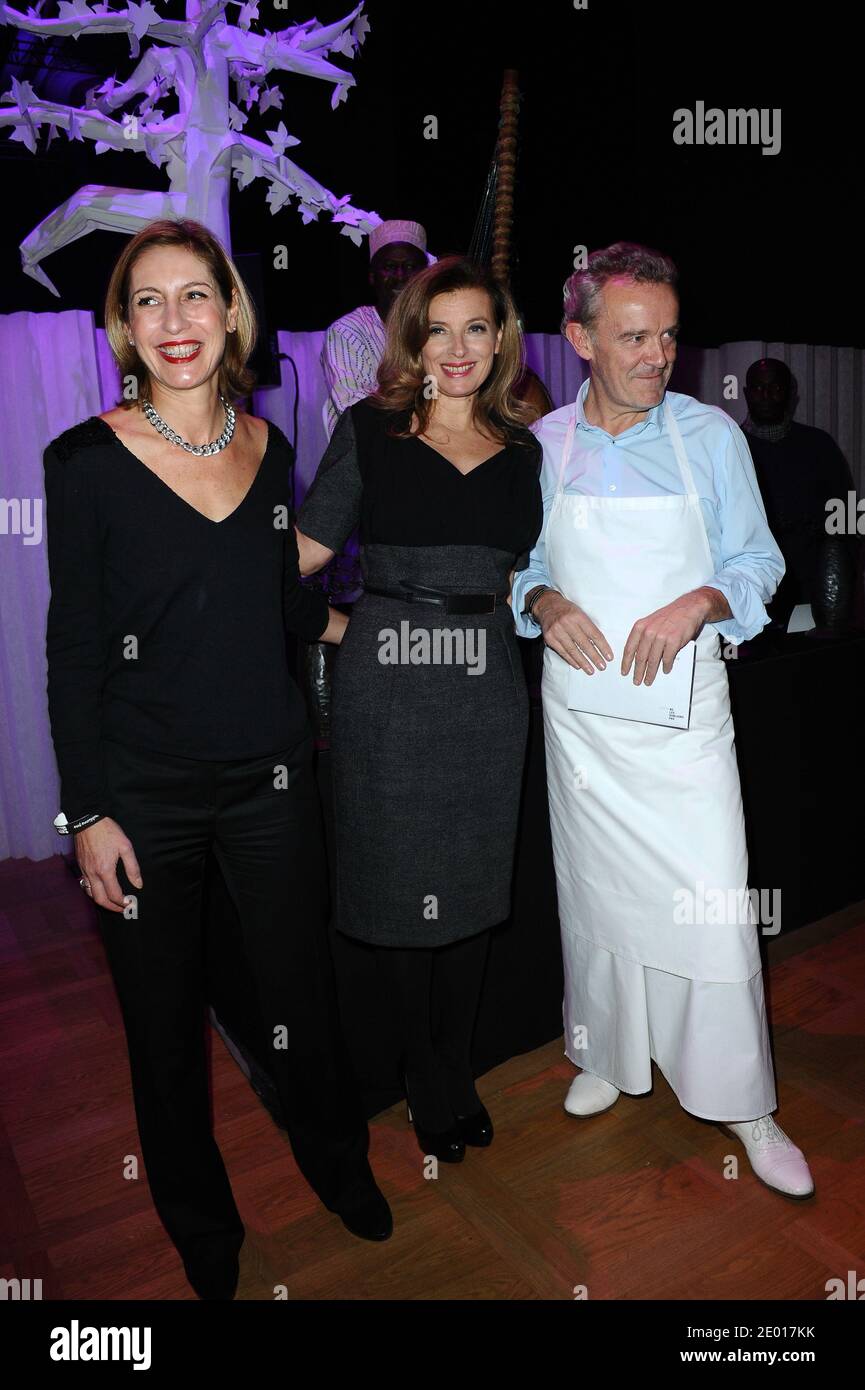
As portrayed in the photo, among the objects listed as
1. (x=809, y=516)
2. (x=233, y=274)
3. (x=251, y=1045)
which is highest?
(x=233, y=274)

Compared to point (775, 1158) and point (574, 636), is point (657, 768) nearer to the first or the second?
point (574, 636)

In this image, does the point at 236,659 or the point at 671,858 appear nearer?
the point at 236,659

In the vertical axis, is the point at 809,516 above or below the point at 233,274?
below

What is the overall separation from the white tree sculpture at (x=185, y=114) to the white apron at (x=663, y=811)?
168cm

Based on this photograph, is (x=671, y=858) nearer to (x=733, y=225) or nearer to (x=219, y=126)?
(x=219, y=126)

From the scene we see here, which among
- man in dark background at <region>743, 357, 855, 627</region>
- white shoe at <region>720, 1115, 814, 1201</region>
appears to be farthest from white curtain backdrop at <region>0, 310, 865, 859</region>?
white shoe at <region>720, 1115, 814, 1201</region>

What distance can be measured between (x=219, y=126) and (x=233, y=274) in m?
1.70

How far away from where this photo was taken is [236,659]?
1462 mm

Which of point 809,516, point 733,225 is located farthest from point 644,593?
point 733,225

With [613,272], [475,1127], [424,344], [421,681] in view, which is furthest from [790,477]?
[475,1127]

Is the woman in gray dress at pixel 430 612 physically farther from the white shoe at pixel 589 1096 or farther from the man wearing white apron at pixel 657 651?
the white shoe at pixel 589 1096

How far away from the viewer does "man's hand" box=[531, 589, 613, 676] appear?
5.90 feet

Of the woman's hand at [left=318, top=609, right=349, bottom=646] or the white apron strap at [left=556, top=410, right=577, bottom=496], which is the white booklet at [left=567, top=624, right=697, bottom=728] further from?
the woman's hand at [left=318, top=609, right=349, bottom=646]

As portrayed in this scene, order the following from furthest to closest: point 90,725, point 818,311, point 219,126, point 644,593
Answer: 1. point 818,311
2. point 219,126
3. point 644,593
4. point 90,725
